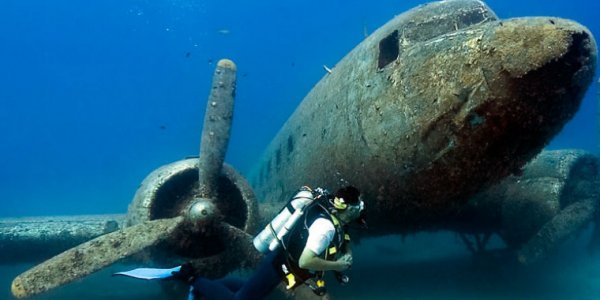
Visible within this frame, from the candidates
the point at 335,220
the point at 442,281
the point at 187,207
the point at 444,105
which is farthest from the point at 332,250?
the point at 442,281

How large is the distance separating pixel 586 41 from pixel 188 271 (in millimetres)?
5890

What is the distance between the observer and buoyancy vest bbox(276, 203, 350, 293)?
482 centimetres

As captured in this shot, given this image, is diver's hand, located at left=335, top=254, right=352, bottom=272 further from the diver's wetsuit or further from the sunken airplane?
the sunken airplane

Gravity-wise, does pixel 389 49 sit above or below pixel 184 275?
above

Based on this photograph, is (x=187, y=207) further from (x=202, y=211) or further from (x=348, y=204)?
(x=348, y=204)

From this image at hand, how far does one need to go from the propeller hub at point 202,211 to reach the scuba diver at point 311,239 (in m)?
1.65

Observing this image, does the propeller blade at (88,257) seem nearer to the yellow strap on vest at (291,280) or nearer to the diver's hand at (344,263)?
the yellow strap on vest at (291,280)

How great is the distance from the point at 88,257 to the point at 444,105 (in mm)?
5221

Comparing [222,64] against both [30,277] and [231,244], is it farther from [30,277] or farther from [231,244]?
[30,277]

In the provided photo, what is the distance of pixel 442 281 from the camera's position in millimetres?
9953

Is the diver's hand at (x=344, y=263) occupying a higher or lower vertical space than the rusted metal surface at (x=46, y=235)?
lower

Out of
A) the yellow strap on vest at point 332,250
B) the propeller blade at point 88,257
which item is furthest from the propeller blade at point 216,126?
the yellow strap on vest at point 332,250

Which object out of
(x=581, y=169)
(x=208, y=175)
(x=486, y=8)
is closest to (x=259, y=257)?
(x=208, y=175)

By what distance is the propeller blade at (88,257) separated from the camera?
576 centimetres
